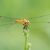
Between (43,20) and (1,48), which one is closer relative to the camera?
(1,48)

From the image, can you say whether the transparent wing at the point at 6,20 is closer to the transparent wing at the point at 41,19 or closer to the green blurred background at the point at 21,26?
the green blurred background at the point at 21,26

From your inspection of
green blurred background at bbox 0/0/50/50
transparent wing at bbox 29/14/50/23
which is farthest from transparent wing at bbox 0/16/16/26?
transparent wing at bbox 29/14/50/23

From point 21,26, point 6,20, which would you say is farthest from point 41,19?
point 6,20

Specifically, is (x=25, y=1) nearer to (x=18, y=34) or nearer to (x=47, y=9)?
(x=47, y=9)

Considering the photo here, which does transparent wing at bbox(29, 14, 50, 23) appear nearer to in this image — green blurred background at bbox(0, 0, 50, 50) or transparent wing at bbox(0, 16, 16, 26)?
green blurred background at bbox(0, 0, 50, 50)

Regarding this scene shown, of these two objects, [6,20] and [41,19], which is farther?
[41,19]

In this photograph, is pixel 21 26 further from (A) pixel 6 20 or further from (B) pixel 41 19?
(B) pixel 41 19

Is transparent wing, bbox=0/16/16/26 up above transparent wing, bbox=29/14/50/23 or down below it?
below

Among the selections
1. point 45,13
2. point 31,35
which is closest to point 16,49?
point 31,35
